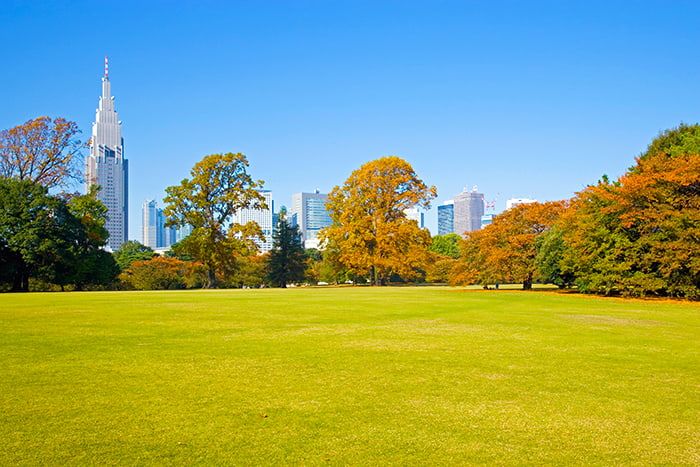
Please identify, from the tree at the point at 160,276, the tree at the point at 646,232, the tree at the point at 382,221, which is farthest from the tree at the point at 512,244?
the tree at the point at 160,276

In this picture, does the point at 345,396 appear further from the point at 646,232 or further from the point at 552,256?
the point at 552,256

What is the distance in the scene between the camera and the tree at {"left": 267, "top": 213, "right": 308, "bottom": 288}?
218 ft

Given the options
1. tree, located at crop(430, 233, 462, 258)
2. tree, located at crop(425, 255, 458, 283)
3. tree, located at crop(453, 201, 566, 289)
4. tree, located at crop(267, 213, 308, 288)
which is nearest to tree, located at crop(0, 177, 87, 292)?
tree, located at crop(267, 213, 308, 288)

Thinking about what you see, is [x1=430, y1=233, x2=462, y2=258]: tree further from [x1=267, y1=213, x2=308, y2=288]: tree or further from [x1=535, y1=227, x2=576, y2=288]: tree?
[x1=535, y1=227, x2=576, y2=288]: tree

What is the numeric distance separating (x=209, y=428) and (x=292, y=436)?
2.67ft

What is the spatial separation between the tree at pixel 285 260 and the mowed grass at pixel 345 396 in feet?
176

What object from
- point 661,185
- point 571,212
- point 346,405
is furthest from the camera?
point 571,212

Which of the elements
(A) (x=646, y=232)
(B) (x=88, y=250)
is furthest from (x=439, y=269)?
(B) (x=88, y=250)

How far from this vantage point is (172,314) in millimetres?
16672

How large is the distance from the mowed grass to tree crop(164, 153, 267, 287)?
38.0 meters

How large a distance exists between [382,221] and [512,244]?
17.2 meters

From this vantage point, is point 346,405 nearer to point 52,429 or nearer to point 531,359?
point 52,429

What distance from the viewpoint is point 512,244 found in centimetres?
3634

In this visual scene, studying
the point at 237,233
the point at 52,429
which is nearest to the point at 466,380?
the point at 52,429
